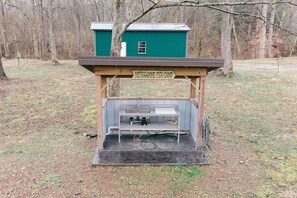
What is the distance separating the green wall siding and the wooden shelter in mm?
11197

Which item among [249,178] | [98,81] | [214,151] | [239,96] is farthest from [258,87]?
[98,81]

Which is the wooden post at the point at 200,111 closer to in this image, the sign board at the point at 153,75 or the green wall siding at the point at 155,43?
the sign board at the point at 153,75

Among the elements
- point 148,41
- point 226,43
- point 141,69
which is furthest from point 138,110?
point 148,41

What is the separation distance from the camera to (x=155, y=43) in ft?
55.3

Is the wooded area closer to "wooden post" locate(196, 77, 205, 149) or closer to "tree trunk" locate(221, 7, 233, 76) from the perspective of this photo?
"tree trunk" locate(221, 7, 233, 76)

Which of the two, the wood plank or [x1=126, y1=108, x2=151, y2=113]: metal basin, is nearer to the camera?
the wood plank

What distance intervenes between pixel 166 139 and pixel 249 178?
82.3 inches

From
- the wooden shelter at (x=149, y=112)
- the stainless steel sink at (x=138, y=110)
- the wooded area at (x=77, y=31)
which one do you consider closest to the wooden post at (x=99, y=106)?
the wooden shelter at (x=149, y=112)

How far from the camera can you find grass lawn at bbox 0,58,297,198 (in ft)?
13.1

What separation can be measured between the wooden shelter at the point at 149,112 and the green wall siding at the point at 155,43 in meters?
Result: 11.2

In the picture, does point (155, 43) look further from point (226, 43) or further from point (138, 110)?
point (138, 110)

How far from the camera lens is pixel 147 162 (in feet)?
15.5

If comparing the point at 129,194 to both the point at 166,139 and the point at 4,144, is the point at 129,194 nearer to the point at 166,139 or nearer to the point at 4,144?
the point at 166,139

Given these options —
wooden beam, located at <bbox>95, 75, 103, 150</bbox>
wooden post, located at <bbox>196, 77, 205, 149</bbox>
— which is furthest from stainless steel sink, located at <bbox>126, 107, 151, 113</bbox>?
wooden post, located at <bbox>196, 77, 205, 149</bbox>
